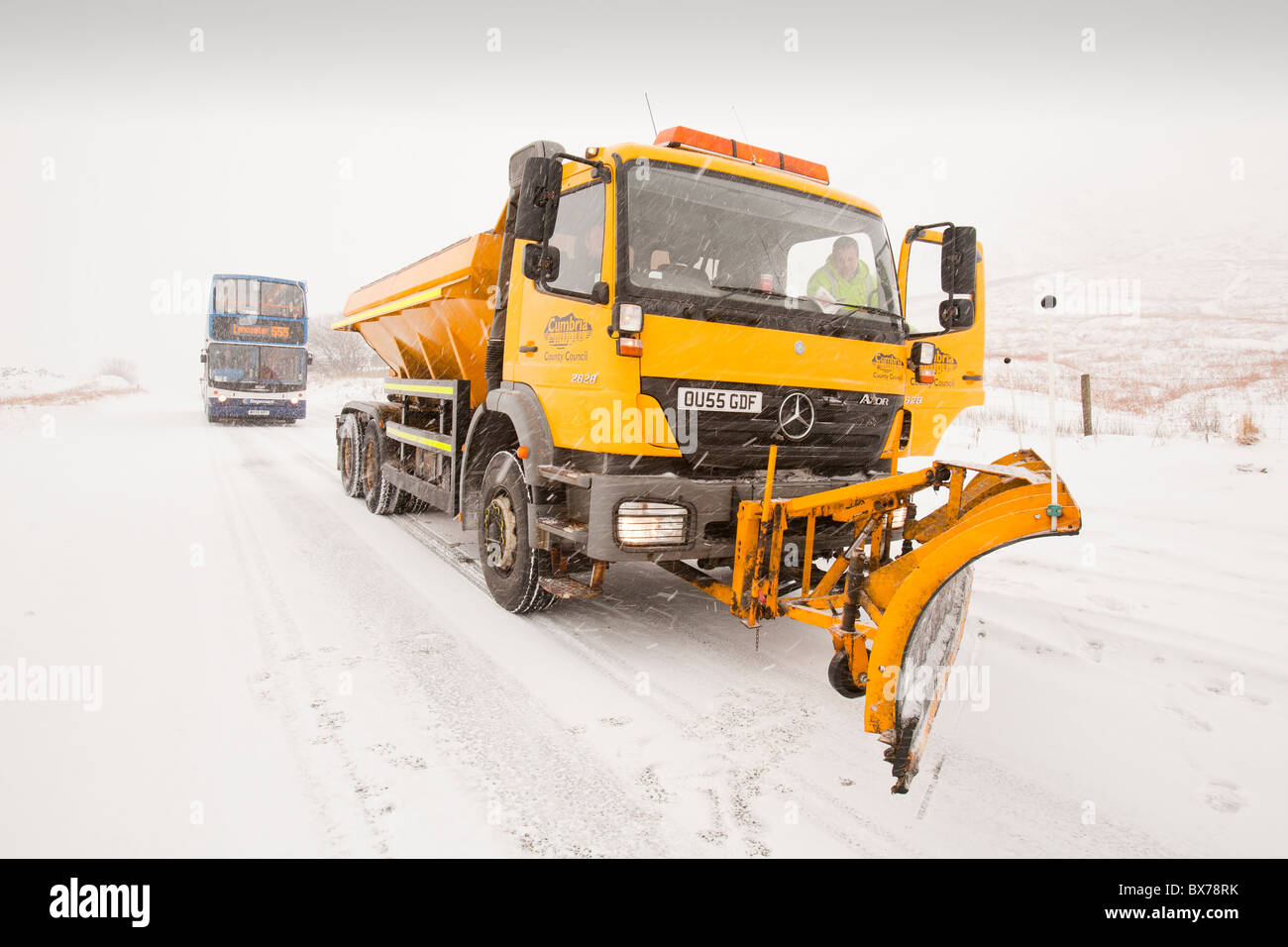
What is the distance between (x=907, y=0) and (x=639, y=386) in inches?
7416

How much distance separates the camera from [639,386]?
3.84m

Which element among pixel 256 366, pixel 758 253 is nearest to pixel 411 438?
pixel 758 253

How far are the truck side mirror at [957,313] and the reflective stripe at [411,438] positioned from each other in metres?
3.77

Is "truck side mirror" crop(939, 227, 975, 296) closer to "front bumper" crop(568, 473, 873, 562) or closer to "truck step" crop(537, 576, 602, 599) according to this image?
"front bumper" crop(568, 473, 873, 562)

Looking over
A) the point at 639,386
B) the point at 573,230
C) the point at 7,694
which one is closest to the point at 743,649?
the point at 639,386

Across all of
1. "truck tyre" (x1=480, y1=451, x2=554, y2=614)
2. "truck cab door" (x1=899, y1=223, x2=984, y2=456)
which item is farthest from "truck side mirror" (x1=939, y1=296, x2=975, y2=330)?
"truck tyre" (x1=480, y1=451, x2=554, y2=614)

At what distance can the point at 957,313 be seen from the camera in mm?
4836

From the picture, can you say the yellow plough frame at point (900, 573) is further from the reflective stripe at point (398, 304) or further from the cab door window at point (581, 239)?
the reflective stripe at point (398, 304)

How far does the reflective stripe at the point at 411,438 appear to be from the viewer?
6120 millimetres

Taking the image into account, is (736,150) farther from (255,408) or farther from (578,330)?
(255,408)

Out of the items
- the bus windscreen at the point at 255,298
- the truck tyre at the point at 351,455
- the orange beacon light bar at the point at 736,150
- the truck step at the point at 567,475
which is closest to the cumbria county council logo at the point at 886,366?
the orange beacon light bar at the point at 736,150

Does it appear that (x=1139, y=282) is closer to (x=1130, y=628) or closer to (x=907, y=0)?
(x=1130, y=628)

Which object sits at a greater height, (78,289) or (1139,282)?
(78,289)

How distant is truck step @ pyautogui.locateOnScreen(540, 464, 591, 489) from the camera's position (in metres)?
3.95
